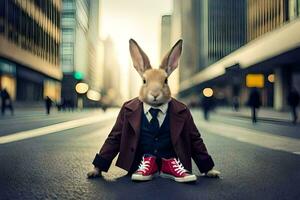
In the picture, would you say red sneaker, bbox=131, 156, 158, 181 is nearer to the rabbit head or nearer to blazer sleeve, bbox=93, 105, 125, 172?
blazer sleeve, bbox=93, 105, 125, 172

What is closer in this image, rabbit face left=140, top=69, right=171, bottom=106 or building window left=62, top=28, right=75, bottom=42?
rabbit face left=140, top=69, right=171, bottom=106

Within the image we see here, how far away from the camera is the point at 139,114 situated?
4504mm

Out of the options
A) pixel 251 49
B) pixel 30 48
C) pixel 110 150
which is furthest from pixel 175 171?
pixel 30 48

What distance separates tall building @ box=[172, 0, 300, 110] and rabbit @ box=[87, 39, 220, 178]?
77.5ft

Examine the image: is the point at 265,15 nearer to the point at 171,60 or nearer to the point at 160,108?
the point at 171,60

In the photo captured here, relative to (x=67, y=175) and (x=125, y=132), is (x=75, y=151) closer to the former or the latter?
(x=67, y=175)

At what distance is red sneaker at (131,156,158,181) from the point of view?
4.28m

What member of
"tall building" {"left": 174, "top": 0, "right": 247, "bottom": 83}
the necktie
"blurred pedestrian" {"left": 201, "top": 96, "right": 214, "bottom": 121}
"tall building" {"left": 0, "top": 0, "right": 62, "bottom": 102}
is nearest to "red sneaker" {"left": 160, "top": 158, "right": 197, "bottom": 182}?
the necktie

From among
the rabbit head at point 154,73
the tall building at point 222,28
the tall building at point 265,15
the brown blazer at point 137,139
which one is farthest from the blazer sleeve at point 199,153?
the tall building at point 222,28

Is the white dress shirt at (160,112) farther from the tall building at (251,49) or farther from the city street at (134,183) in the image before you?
Result: the tall building at (251,49)

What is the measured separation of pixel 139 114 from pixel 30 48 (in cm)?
4219

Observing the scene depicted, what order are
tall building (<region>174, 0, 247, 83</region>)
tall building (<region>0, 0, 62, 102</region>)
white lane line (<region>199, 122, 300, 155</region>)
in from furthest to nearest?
1. tall building (<region>174, 0, 247, 83</region>)
2. tall building (<region>0, 0, 62, 102</region>)
3. white lane line (<region>199, 122, 300, 155</region>)

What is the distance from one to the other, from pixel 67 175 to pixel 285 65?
→ 3605 cm

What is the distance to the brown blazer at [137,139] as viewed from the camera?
4.46 m
